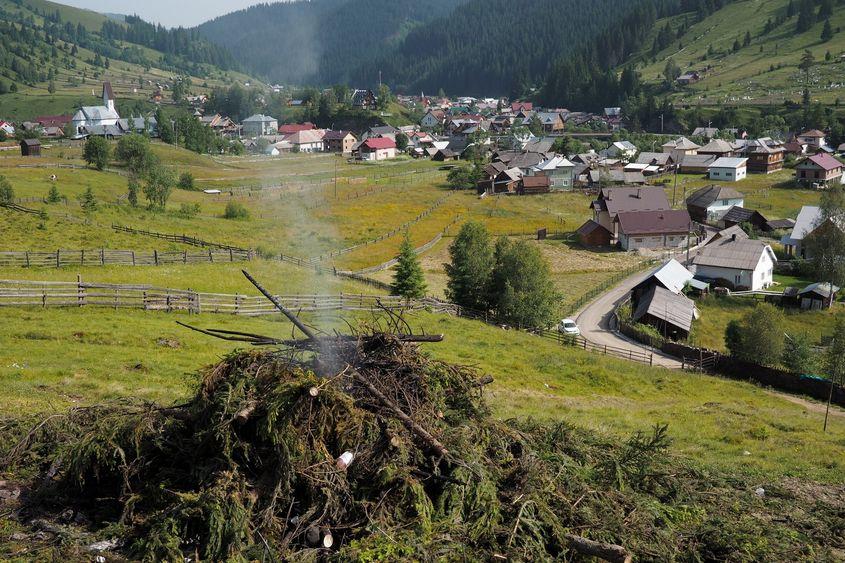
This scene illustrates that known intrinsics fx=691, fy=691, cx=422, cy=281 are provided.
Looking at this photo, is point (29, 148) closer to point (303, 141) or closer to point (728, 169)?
point (303, 141)

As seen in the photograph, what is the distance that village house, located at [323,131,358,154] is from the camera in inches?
5389

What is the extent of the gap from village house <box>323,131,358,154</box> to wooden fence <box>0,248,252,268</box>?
323 ft

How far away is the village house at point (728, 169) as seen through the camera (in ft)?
334

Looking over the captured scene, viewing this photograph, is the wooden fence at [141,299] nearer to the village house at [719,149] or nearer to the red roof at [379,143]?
the village house at [719,149]

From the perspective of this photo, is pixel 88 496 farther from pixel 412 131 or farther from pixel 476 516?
pixel 412 131

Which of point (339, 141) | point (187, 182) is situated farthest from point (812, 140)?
point (187, 182)

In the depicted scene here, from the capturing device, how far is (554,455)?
35.7ft

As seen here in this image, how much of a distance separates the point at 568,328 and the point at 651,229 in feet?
98.7

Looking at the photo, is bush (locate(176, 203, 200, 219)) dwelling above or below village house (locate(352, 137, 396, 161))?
below

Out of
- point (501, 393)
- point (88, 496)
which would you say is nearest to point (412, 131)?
point (501, 393)

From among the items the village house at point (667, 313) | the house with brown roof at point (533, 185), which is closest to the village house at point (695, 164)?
the house with brown roof at point (533, 185)

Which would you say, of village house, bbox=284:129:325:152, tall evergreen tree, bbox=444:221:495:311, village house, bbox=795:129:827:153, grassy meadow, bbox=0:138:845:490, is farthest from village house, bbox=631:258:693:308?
village house, bbox=795:129:827:153

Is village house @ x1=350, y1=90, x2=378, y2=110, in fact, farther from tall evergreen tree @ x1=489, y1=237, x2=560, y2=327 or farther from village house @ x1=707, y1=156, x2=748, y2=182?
tall evergreen tree @ x1=489, y1=237, x2=560, y2=327

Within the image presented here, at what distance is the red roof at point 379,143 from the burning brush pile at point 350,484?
5001 inches
